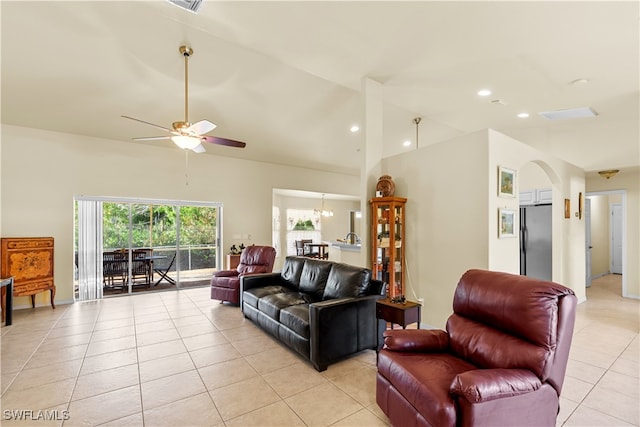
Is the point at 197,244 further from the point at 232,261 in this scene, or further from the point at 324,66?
the point at 324,66

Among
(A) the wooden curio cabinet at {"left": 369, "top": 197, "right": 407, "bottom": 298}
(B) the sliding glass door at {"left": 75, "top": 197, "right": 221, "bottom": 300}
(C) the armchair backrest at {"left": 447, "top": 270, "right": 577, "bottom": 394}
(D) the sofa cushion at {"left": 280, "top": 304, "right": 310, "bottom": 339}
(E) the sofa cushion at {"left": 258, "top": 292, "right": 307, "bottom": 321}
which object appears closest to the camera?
(C) the armchair backrest at {"left": 447, "top": 270, "right": 577, "bottom": 394}

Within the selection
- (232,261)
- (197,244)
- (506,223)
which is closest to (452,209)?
(506,223)

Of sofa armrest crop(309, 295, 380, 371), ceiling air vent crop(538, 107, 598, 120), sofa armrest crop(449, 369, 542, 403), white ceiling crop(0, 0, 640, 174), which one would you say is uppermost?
white ceiling crop(0, 0, 640, 174)

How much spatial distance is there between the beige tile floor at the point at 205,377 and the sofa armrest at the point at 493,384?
0.88 m

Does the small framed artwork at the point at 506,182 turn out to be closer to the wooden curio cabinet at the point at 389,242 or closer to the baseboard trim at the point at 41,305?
the wooden curio cabinet at the point at 389,242

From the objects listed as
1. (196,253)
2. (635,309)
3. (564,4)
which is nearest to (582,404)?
(564,4)

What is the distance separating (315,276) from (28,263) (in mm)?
4574

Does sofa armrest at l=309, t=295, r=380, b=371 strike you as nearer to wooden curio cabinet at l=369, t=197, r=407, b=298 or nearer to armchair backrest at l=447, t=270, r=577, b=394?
wooden curio cabinet at l=369, t=197, r=407, b=298


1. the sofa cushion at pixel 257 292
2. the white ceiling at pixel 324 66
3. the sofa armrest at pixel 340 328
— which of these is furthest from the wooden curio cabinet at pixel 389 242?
the white ceiling at pixel 324 66

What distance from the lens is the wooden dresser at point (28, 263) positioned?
4.48 meters

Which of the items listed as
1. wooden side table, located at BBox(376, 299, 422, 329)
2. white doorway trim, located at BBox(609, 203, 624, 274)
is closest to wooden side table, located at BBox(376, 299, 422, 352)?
wooden side table, located at BBox(376, 299, 422, 329)

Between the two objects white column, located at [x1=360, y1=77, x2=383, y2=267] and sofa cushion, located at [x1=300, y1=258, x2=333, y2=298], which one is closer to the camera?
sofa cushion, located at [x1=300, y1=258, x2=333, y2=298]

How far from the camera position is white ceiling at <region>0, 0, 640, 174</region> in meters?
2.84

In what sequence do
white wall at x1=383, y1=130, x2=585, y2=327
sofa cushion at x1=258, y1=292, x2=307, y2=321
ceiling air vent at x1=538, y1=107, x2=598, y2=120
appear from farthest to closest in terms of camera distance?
1. ceiling air vent at x1=538, y1=107, x2=598, y2=120
2. sofa cushion at x1=258, y1=292, x2=307, y2=321
3. white wall at x1=383, y1=130, x2=585, y2=327
